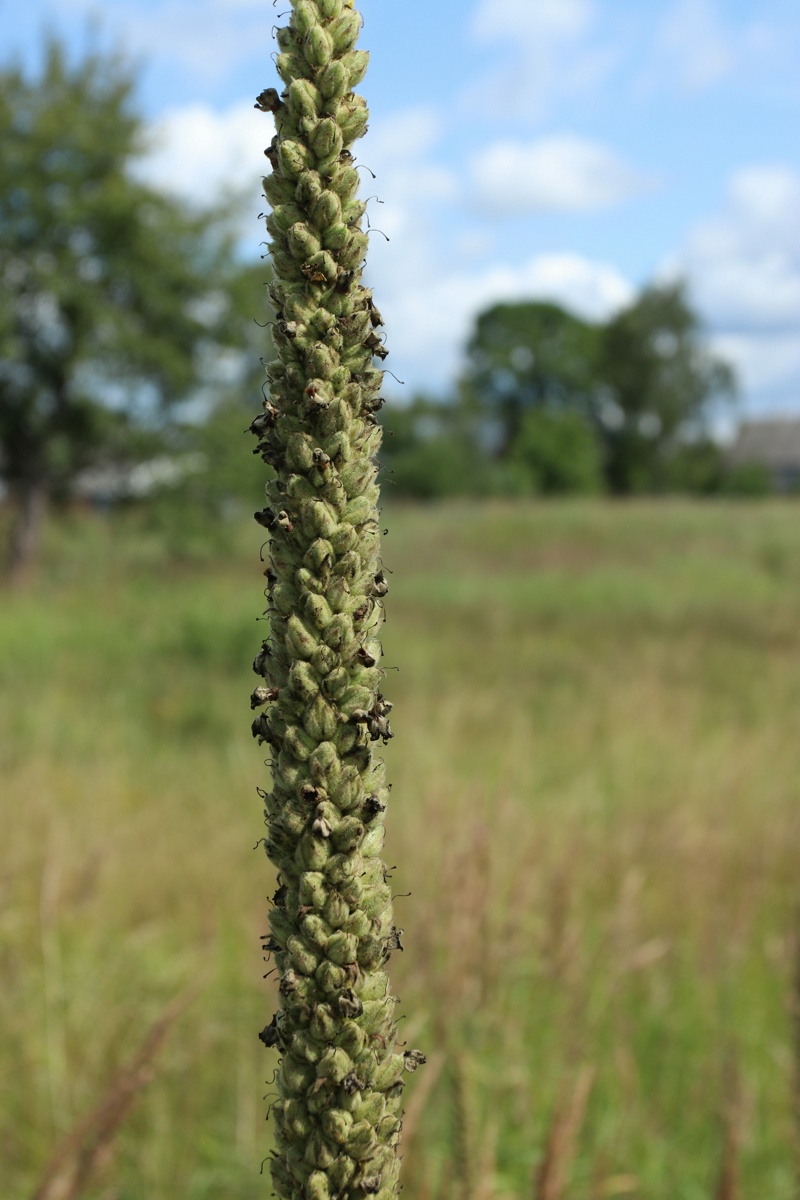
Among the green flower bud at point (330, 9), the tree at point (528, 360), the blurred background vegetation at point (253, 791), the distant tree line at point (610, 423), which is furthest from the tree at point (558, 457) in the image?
the green flower bud at point (330, 9)

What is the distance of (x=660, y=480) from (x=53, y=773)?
244 feet

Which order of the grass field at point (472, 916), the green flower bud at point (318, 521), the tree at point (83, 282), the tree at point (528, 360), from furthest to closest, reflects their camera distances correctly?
the tree at point (528, 360), the tree at point (83, 282), the grass field at point (472, 916), the green flower bud at point (318, 521)

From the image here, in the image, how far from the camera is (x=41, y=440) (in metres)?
27.0

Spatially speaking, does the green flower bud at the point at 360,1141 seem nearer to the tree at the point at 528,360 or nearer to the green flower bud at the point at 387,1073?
the green flower bud at the point at 387,1073

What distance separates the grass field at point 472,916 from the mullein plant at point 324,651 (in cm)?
97

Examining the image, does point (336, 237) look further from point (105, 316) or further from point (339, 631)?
point (105, 316)

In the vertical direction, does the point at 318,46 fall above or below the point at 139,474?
below

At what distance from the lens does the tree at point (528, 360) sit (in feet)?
296

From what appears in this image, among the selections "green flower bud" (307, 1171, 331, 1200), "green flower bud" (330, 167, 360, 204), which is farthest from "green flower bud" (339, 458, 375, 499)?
"green flower bud" (307, 1171, 331, 1200)

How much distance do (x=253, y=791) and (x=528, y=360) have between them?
87966mm

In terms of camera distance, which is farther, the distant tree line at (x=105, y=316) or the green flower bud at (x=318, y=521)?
the distant tree line at (x=105, y=316)

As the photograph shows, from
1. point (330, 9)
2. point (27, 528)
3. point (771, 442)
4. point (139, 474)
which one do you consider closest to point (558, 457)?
point (771, 442)

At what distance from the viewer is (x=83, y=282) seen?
2569cm

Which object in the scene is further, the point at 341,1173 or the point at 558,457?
the point at 558,457
